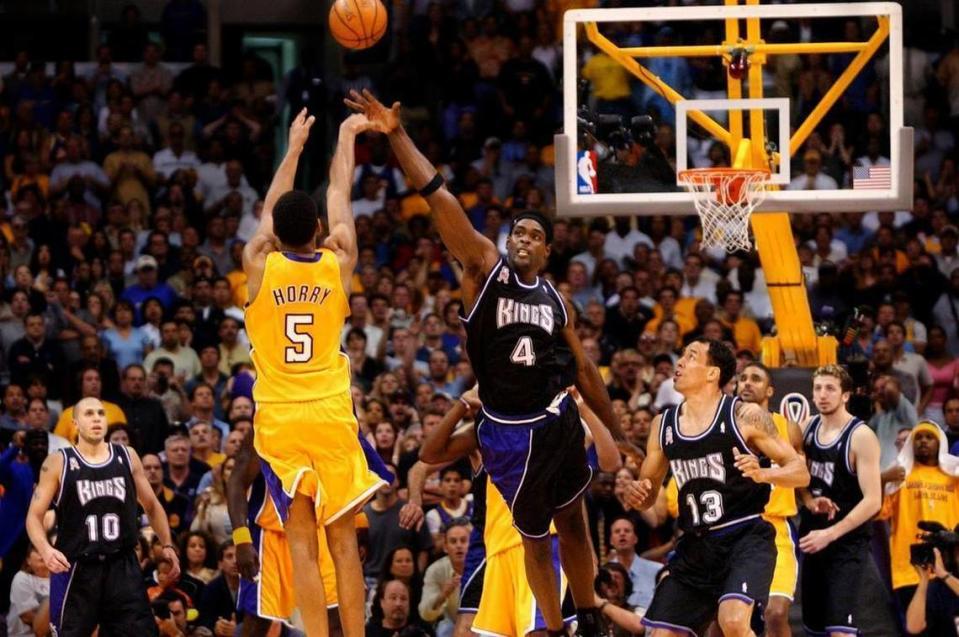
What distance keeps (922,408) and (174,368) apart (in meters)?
6.59

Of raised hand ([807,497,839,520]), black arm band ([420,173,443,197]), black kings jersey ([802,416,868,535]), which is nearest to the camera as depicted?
black arm band ([420,173,443,197])

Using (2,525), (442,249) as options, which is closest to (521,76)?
(442,249)

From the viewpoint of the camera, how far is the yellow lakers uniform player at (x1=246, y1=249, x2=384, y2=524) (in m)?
8.82

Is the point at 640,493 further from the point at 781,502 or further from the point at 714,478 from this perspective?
the point at 781,502

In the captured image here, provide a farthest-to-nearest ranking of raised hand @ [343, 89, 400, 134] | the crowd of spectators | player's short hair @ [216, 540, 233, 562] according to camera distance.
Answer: the crowd of spectators, player's short hair @ [216, 540, 233, 562], raised hand @ [343, 89, 400, 134]

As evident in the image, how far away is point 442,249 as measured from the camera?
18.3 meters

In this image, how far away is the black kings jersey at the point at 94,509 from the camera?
36.6 ft

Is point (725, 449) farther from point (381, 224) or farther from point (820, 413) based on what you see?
point (381, 224)

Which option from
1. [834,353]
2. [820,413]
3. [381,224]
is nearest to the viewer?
[820,413]

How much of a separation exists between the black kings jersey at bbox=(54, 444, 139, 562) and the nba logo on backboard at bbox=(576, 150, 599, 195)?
11.1 ft

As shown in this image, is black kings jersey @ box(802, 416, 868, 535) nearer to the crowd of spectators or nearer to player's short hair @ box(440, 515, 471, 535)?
the crowd of spectators

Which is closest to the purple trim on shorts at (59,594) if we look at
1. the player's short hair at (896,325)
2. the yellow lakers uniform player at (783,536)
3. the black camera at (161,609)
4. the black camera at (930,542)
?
the black camera at (161,609)

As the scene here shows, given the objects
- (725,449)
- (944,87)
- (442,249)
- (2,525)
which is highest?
(944,87)

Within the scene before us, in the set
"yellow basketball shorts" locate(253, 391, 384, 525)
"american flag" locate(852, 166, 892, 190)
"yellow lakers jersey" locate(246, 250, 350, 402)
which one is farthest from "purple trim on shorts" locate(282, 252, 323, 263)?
"american flag" locate(852, 166, 892, 190)
